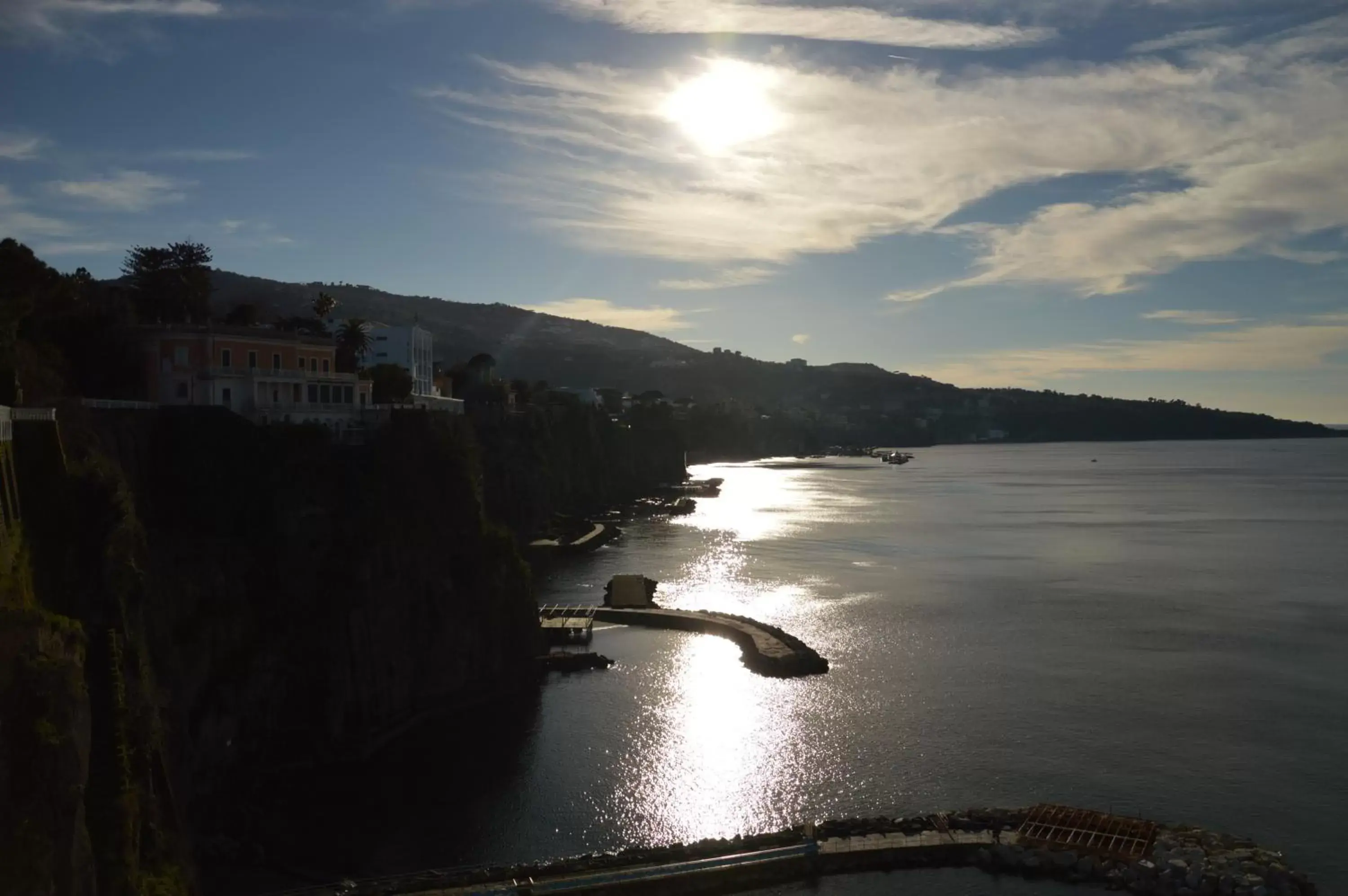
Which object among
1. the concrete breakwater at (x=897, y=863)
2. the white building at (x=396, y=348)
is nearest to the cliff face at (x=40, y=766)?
the concrete breakwater at (x=897, y=863)

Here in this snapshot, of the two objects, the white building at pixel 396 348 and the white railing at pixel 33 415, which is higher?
the white building at pixel 396 348

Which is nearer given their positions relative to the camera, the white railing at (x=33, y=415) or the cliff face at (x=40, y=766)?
the cliff face at (x=40, y=766)

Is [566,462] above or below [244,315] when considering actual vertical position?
below

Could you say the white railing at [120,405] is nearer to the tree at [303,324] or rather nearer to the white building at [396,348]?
the tree at [303,324]

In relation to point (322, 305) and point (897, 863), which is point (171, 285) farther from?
point (897, 863)

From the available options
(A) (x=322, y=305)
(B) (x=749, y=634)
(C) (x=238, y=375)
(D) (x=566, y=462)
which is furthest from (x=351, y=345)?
(D) (x=566, y=462)

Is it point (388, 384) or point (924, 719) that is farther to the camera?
point (388, 384)

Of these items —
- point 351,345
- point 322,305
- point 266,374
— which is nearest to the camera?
point 266,374

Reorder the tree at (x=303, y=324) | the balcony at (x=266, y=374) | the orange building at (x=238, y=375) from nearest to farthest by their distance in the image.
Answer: the orange building at (x=238, y=375)
the balcony at (x=266, y=374)
the tree at (x=303, y=324)
